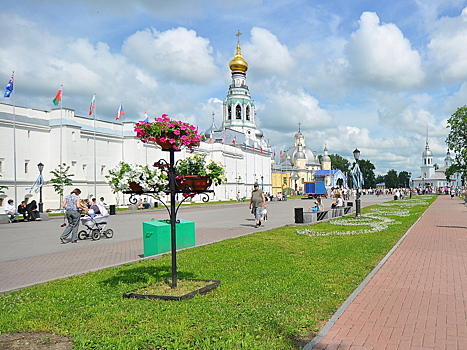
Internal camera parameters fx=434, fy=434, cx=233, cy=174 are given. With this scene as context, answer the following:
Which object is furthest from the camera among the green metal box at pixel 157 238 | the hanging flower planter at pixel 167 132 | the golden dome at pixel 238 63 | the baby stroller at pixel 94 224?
the golden dome at pixel 238 63

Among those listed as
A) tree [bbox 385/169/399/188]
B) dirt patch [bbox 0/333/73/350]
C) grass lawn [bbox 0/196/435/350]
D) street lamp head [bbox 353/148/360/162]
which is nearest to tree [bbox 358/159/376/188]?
tree [bbox 385/169/399/188]

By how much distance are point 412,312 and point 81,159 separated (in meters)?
44.1

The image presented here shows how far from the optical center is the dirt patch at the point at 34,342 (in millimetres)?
4861

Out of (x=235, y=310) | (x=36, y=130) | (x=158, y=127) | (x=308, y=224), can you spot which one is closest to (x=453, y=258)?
(x=235, y=310)

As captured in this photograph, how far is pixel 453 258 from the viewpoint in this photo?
10453 mm

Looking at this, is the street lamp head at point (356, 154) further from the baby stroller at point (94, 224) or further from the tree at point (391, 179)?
the tree at point (391, 179)

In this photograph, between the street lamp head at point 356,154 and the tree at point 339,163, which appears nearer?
the street lamp head at point 356,154

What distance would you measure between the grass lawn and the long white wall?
113ft

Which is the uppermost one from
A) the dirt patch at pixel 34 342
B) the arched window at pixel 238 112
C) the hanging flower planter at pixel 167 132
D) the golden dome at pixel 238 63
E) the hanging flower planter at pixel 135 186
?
the golden dome at pixel 238 63

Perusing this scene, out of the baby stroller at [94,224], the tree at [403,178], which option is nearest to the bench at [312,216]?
the baby stroller at [94,224]

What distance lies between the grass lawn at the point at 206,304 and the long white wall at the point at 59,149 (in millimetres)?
34336

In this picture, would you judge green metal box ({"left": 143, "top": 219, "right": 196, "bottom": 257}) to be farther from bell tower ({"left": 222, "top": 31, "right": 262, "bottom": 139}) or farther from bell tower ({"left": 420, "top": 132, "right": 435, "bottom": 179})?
bell tower ({"left": 420, "top": 132, "right": 435, "bottom": 179})

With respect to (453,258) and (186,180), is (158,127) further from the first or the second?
(453,258)

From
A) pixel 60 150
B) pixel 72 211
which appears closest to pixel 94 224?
pixel 72 211
